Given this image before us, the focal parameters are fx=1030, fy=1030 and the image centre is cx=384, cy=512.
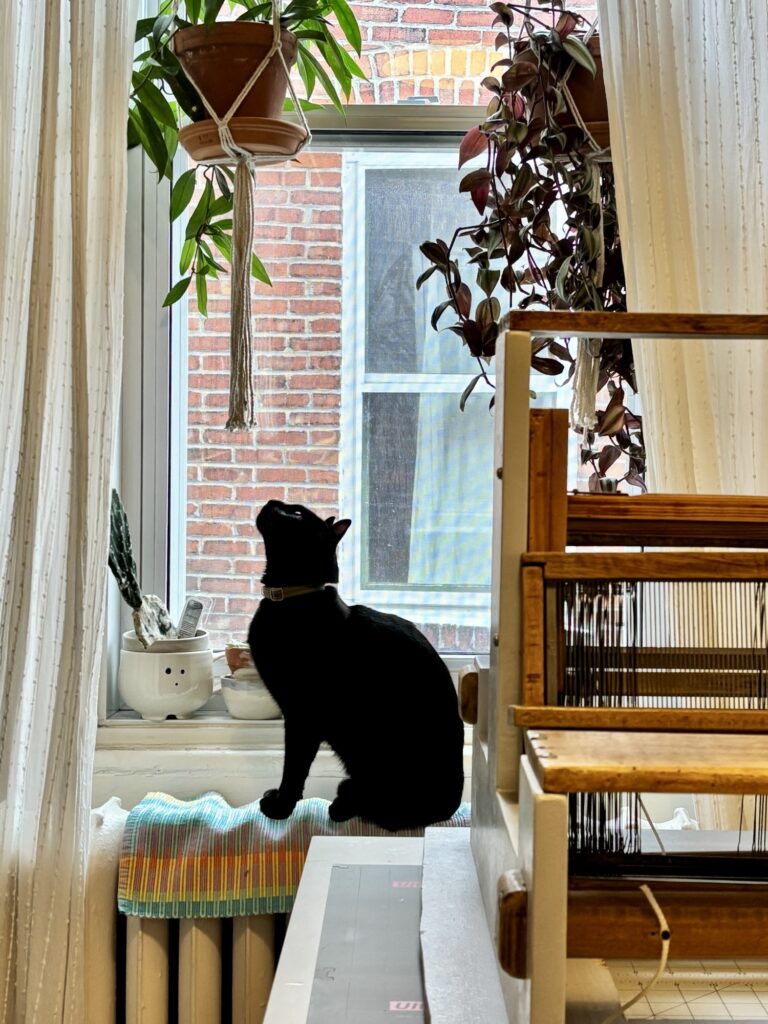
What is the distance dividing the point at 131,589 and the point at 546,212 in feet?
2.89

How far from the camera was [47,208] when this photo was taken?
1.41 metres

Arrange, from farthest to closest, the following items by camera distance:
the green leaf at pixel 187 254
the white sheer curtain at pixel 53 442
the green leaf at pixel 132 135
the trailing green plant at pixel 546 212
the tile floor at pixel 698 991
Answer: the green leaf at pixel 187 254 < the green leaf at pixel 132 135 < the trailing green plant at pixel 546 212 < the white sheer curtain at pixel 53 442 < the tile floor at pixel 698 991

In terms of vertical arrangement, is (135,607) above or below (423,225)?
below

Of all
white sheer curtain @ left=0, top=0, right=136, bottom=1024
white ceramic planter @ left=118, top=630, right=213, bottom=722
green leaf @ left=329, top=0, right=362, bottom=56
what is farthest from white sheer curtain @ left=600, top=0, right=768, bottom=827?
white ceramic planter @ left=118, top=630, right=213, bottom=722

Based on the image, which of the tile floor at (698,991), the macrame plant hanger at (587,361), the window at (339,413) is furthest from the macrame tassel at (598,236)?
the tile floor at (698,991)

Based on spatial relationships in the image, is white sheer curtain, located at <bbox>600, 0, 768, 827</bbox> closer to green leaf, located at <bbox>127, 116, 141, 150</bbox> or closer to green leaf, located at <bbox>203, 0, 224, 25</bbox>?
green leaf, located at <bbox>203, 0, 224, 25</bbox>

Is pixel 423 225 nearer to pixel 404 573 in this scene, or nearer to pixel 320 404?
pixel 320 404

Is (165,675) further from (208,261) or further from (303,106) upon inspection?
(303,106)

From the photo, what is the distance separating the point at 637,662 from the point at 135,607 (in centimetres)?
107

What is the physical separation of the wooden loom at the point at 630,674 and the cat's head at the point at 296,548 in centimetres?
63

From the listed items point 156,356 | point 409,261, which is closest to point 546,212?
point 409,261

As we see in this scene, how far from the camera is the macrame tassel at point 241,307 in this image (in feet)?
5.07

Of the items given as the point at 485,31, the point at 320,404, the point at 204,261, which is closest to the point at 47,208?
the point at 204,261

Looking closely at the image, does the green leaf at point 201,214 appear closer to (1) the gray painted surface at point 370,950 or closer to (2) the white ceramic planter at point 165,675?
(2) the white ceramic planter at point 165,675
